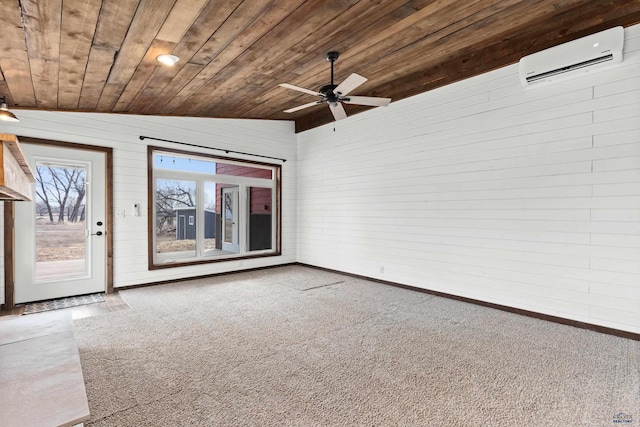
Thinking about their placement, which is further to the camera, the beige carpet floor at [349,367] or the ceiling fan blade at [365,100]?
the ceiling fan blade at [365,100]

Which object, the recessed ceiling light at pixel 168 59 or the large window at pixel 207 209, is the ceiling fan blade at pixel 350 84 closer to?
the recessed ceiling light at pixel 168 59

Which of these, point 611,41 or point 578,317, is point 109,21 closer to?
point 611,41

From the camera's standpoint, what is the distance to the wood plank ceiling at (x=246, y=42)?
245 centimetres

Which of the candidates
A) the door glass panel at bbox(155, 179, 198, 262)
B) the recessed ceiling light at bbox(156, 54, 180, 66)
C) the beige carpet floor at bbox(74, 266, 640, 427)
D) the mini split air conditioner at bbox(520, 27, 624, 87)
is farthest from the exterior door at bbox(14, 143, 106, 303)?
the mini split air conditioner at bbox(520, 27, 624, 87)

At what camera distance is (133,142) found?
16.5 feet

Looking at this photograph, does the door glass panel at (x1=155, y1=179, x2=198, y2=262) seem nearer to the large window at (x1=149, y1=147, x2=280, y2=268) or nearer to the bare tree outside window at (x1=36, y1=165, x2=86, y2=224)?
the large window at (x1=149, y1=147, x2=280, y2=268)

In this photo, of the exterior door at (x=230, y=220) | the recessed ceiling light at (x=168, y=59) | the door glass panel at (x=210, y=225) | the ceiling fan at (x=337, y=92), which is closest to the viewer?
the recessed ceiling light at (x=168, y=59)

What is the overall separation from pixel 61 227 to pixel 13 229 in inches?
18.9

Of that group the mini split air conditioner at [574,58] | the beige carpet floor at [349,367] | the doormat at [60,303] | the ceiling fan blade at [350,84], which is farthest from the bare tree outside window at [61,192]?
the mini split air conditioner at [574,58]

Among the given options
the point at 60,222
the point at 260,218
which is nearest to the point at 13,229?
the point at 60,222

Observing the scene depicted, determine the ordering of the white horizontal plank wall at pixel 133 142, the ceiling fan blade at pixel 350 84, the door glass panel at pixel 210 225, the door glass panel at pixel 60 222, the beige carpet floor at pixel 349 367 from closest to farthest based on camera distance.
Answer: the beige carpet floor at pixel 349 367 < the ceiling fan blade at pixel 350 84 < the door glass panel at pixel 60 222 < the white horizontal plank wall at pixel 133 142 < the door glass panel at pixel 210 225

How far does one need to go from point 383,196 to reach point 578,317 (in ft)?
9.71

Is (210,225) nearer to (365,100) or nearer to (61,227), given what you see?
(61,227)

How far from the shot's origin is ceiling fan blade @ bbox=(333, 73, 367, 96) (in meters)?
3.22
